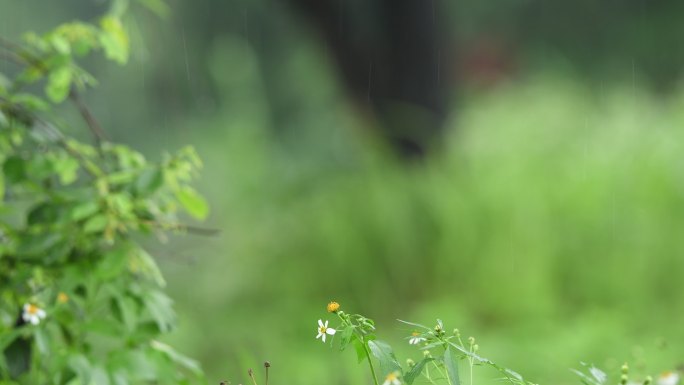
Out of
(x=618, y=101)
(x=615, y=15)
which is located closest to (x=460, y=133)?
(x=618, y=101)

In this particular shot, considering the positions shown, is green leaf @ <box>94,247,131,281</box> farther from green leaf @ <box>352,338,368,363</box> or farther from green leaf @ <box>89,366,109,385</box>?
green leaf @ <box>352,338,368,363</box>

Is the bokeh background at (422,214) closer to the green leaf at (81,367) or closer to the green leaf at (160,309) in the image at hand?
the green leaf at (160,309)

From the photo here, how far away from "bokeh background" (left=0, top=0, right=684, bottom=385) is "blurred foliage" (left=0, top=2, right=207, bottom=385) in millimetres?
982

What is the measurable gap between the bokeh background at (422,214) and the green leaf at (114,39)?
45.4 inches

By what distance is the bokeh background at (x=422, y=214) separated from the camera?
4.30 m

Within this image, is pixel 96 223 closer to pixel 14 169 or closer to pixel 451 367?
pixel 14 169

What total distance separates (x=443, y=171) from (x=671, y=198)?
Result: 3.39 feet

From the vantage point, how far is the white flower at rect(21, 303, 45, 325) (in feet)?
6.85

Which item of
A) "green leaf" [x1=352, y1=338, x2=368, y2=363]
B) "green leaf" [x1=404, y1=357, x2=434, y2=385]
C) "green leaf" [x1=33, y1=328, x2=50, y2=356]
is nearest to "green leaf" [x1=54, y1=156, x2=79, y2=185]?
"green leaf" [x1=33, y1=328, x2=50, y2=356]

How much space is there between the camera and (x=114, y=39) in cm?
243

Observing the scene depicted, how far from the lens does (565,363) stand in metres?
3.84

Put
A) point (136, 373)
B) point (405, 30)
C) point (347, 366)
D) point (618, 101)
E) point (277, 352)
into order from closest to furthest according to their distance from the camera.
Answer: point (136, 373), point (347, 366), point (277, 352), point (405, 30), point (618, 101)

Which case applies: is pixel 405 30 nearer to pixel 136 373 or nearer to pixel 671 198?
pixel 671 198

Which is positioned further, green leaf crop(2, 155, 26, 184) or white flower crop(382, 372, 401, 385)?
green leaf crop(2, 155, 26, 184)
